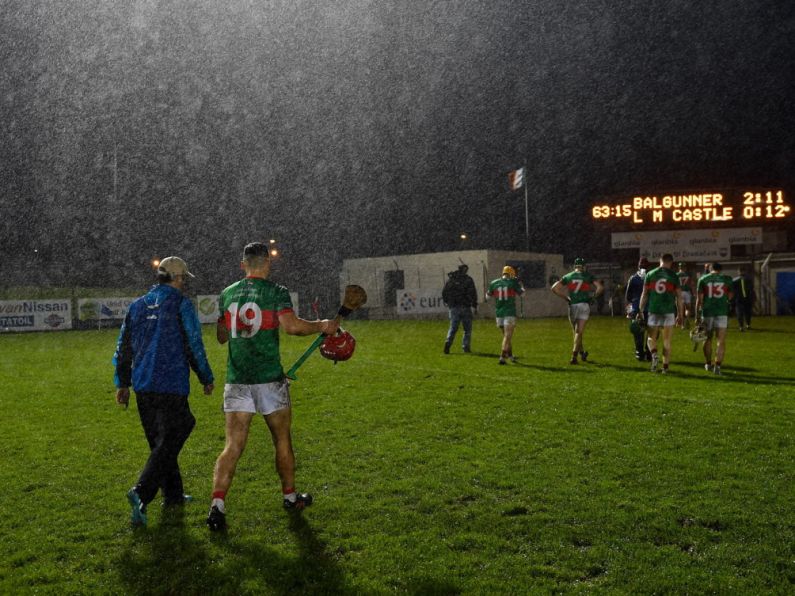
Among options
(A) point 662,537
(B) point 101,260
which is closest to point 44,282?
(B) point 101,260

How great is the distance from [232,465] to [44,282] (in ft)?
155

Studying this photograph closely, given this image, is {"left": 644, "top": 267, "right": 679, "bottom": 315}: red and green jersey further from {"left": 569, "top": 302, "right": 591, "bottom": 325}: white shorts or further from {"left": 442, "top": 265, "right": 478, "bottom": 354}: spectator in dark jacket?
{"left": 442, "top": 265, "right": 478, "bottom": 354}: spectator in dark jacket

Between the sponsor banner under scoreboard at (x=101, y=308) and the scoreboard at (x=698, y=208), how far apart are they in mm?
23950

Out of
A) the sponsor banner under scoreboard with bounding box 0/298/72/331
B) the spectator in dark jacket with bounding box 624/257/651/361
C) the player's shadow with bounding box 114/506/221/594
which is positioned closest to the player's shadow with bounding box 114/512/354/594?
the player's shadow with bounding box 114/506/221/594

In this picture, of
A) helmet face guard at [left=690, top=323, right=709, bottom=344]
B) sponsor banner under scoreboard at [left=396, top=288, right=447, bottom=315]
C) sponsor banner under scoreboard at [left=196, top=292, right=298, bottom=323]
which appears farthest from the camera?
sponsor banner under scoreboard at [left=396, top=288, right=447, bottom=315]

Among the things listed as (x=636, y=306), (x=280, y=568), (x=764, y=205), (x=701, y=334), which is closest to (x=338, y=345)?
(x=280, y=568)

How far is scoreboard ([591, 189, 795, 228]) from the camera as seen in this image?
1281 inches

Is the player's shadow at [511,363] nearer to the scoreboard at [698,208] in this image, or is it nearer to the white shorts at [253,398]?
the white shorts at [253,398]

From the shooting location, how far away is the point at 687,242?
3519 centimetres

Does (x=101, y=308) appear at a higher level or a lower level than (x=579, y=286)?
lower

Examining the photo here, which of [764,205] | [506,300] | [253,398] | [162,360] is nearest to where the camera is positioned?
[253,398]

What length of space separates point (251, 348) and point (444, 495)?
2.02 metres

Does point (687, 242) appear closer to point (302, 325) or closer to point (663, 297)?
point (663, 297)

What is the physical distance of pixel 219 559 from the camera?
4.23 m
